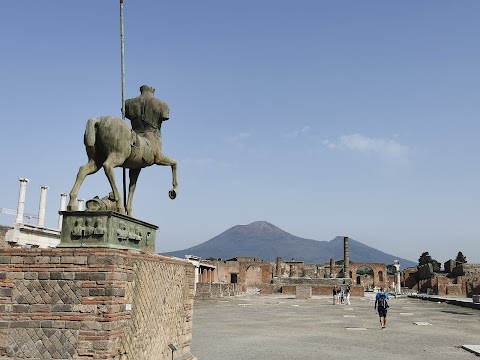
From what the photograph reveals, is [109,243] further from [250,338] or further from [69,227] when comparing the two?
[250,338]

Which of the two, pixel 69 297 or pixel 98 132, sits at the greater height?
pixel 98 132

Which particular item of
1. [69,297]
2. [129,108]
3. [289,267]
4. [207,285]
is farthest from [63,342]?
[289,267]

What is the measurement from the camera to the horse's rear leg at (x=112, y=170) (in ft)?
22.1

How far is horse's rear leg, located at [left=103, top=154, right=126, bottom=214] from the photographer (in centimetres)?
672

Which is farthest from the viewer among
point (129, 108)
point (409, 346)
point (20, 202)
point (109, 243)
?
point (20, 202)

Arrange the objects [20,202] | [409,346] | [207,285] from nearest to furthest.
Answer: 1. [409,346]
2. [20,202]
3. [207,285]

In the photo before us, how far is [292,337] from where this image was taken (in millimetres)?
13820

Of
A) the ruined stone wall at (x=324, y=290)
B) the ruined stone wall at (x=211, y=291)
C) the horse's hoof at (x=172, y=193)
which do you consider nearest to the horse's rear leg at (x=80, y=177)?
the horse's hoof at (x=172, y=193)

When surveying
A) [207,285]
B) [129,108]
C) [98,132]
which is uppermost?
[129,108]

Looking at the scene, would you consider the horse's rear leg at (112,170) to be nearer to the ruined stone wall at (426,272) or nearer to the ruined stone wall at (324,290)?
the ruined stone wall at (324,290)

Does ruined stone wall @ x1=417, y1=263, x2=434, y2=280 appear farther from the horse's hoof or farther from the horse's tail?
the horse's tail

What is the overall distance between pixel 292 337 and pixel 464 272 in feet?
169

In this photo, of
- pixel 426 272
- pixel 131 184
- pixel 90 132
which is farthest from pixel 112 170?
pixel 426 272

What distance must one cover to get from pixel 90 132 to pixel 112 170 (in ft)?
2.22
